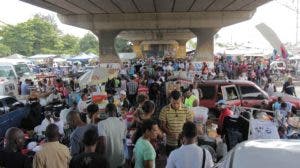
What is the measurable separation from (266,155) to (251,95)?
13136 millimetres

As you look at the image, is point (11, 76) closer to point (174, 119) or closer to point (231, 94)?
point (231, 94)

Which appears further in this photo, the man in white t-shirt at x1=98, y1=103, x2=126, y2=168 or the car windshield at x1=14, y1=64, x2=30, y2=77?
the car windshield at x1=14, y1=64, x2=30, y2=77

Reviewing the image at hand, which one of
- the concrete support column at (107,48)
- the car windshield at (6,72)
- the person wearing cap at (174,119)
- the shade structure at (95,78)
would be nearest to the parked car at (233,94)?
the shade structure at (95,78)

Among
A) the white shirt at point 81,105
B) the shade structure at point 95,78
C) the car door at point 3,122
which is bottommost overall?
the car door at point 3,122

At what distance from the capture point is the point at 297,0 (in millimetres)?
81062

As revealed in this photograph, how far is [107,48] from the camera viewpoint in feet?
Result: 125

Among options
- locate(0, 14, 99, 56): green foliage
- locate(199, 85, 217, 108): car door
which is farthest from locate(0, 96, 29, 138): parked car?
locate(0, 14, 99, 56): green foliage

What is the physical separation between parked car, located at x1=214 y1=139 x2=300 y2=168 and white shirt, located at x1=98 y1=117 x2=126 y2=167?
326 centimetres

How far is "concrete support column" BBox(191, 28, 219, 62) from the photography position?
3803cm

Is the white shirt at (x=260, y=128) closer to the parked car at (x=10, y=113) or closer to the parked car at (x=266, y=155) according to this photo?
the parked car at (x=266, y=155)

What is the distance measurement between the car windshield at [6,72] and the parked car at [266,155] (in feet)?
95.1

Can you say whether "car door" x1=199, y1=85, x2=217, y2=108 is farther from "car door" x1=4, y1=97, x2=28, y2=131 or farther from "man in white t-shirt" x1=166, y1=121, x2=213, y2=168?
"man in white t-shirt" x1=166, y1=121, x2=213, y2=168

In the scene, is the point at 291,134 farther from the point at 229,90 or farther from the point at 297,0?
the point at 297,0

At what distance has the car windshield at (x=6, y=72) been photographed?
3089cm
